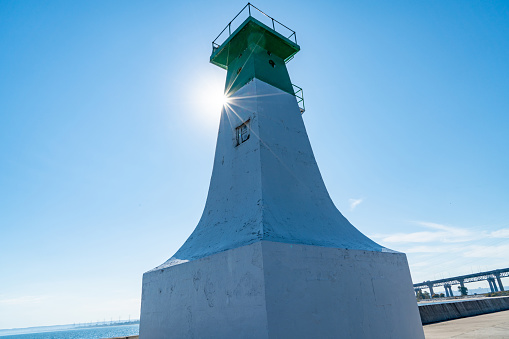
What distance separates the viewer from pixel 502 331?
28.4 ft

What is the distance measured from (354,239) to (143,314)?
677 cm

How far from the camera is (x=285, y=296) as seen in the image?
5.62 metres

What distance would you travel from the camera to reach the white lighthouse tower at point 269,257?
5754 mm

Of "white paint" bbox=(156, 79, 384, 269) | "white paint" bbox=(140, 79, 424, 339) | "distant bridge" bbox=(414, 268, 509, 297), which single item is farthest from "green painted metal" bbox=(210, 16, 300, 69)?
"distant bridge" bbox=(414, 268, 509, 297)

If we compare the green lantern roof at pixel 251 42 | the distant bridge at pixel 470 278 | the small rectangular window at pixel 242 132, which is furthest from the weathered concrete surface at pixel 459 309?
the distant bridge at pixel 470 278

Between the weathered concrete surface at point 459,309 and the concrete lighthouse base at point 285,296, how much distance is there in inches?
268

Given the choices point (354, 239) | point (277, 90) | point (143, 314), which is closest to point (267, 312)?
point (354, 239)

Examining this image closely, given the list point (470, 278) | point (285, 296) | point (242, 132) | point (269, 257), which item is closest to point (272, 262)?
point (269, 257)

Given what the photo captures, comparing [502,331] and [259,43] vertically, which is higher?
[259,43]

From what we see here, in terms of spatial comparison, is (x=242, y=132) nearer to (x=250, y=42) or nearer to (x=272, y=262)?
(x=250, y=42)

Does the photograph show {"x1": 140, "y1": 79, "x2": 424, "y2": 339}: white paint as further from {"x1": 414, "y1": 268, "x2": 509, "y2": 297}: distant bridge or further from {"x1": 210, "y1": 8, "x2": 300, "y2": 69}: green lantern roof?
{"x1": 414, "y1": 268, "x2": 509, "y2": 297}: distant bridge

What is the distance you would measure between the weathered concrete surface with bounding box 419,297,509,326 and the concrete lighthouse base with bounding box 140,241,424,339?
6.82 metres

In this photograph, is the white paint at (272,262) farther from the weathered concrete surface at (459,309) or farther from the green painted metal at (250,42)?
the weathered concrete surface at (459,309)

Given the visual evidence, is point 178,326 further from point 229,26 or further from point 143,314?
point 229,26
